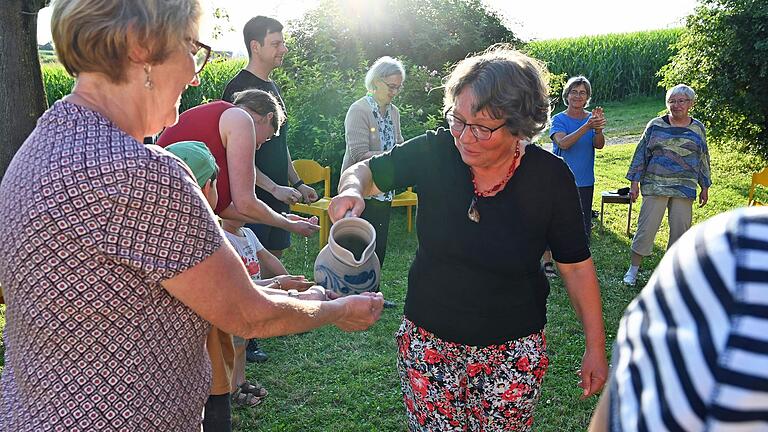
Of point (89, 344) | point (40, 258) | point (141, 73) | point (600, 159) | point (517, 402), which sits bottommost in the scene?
point (600, 159)

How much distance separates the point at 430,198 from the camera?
2414 millimetres

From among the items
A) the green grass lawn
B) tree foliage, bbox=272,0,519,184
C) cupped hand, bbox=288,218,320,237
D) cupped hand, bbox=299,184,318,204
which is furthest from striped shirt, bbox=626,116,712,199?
cupped hand, bbox=288,218,320,237

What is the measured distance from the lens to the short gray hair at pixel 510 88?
217 centimetres

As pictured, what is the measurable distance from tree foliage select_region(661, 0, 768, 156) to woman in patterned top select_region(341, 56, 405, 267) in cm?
781

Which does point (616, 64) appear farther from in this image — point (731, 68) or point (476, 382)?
point (476, 382)

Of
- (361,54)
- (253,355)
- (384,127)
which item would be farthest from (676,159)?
(361,54)

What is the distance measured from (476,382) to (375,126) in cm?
333

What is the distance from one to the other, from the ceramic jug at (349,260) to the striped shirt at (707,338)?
64.8 inches

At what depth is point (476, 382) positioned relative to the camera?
92.0 inches

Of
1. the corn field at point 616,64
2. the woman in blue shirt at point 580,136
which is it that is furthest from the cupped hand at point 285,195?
the corn field at point 616,64

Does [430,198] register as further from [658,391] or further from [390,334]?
[390,334]

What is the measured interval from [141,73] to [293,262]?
5.86 meters

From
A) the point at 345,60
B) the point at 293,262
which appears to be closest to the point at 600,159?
the point at 345,60

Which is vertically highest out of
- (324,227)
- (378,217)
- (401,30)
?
(401,30)
